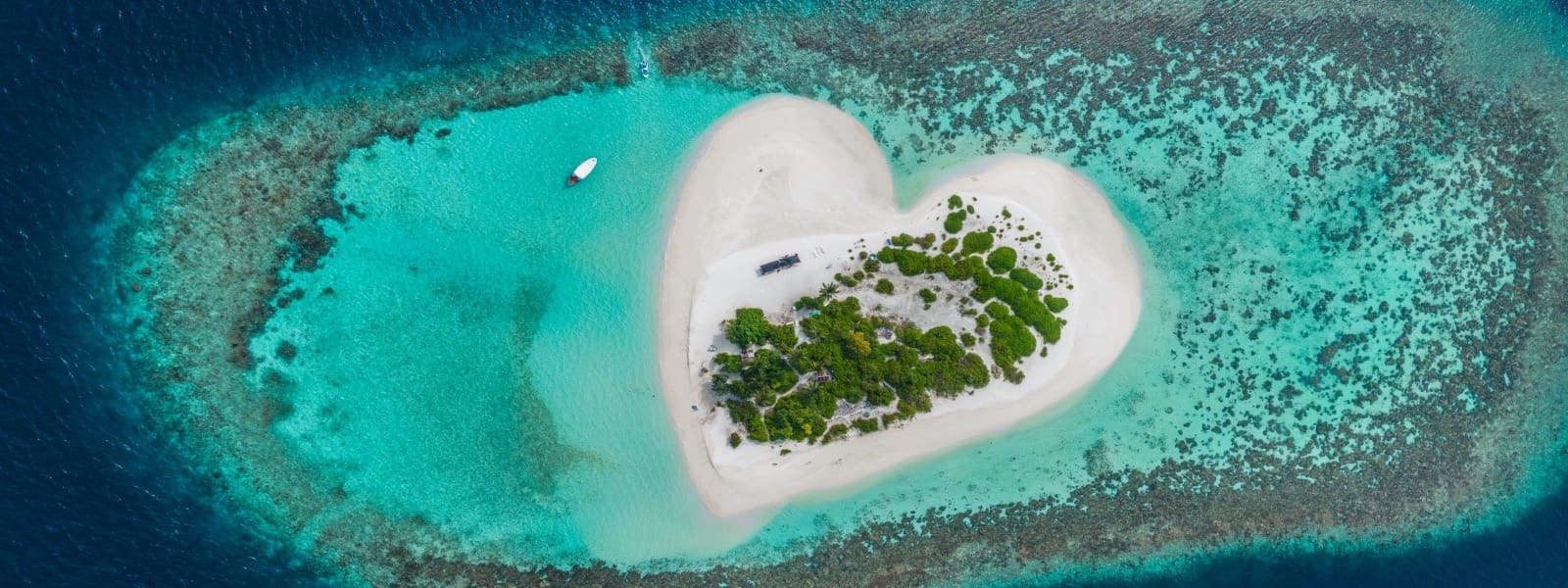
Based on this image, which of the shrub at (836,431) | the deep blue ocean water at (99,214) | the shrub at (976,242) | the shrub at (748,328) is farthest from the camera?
the shrub at (836,431)

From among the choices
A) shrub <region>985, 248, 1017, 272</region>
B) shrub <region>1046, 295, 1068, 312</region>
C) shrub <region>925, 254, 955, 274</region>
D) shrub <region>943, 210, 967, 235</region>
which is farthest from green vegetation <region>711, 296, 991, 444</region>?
shrub <region>943, 210, 967, 235</region>

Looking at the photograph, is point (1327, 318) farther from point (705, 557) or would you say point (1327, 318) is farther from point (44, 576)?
point (44, 576)

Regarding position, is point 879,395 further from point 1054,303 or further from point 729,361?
point 1054,303

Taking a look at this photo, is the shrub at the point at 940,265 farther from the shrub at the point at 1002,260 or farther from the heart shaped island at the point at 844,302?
the shrub at the point at 1002,260

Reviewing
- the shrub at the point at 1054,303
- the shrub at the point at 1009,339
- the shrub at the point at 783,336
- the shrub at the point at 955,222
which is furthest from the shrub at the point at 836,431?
the shrub at the point at 1054,303

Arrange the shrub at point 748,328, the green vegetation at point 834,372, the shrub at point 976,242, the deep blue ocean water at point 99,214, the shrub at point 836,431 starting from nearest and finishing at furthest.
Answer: the deep blue ocean water at point 99,214 → the shrub at point 748,328 → the green vegetation at point 834,372 → the shrub at point 976,242 → the shrub at point 836,431

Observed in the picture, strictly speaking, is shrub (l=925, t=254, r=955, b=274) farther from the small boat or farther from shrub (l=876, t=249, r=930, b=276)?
the small boat
